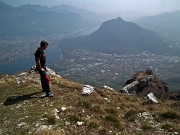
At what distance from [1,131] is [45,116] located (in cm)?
207

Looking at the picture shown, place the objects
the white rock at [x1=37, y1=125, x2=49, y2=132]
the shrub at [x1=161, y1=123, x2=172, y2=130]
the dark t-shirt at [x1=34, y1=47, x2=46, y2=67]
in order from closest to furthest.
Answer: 1. the white rock at [x1=37, y1=125, x2=49, y2=132]
2. the shrub at [x1=161, y1=123, x2=172, y2=130]
3. the dark t-shirt at [x1=34, y1=47, x2=46, y2=67]

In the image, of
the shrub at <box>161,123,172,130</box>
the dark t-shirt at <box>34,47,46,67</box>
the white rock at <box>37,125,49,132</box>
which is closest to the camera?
the white rock at <box>37,125,49,132</box>

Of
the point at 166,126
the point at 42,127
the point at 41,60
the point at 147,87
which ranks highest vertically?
the point at 41,60

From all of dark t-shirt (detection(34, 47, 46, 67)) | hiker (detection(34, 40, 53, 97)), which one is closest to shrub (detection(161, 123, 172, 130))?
hiker (detection(34, 40, 53, 97))

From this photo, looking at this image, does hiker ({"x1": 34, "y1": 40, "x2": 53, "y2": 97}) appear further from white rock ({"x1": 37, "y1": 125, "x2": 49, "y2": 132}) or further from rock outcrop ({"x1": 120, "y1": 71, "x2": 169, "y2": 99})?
rock outcrop ({"x1": 120, "y1": 71, "x2": 169, "y2": 99})

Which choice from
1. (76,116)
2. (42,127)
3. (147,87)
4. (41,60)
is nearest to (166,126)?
(76,116)

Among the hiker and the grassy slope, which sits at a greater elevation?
the hiker

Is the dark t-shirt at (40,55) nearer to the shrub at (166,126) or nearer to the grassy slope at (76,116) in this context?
the grassy slope at (76,116)

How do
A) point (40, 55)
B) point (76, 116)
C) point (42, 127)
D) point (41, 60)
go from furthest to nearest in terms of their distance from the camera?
point (41, 60) < point (40, 55) < point (76, 116) < point (42, 127)

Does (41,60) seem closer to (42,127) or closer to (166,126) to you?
(42,127)

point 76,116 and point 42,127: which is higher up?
point 42,127

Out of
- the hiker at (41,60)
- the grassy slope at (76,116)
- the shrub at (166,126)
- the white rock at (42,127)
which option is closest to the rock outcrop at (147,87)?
the grassy slope at (76,116)

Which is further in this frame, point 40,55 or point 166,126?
point 40,55

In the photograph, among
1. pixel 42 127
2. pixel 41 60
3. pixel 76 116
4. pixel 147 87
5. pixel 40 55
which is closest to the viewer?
pixel 42 127
